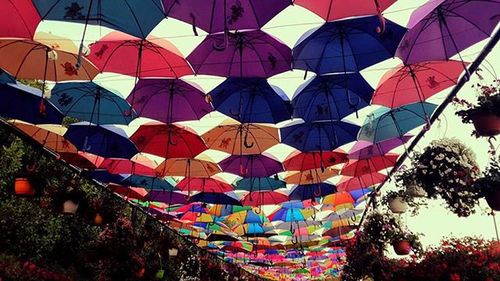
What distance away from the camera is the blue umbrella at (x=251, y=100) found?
5141 mm

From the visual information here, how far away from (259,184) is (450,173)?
4.62 m

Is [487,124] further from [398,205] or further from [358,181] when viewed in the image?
[358,181]

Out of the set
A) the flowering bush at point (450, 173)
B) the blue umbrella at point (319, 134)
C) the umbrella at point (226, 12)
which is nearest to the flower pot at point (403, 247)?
the blue umbrella at point (319, 134)

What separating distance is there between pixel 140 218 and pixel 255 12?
437 inches

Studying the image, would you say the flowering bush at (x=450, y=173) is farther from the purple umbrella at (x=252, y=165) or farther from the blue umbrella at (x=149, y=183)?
the blue umbrella at (x=149, y=183)

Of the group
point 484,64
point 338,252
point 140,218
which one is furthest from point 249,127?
point 338,252

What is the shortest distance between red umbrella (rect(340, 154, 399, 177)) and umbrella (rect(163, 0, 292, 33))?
478 centimetres

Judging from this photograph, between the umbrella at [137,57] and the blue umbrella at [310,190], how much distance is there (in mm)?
5322

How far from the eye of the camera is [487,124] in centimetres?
352

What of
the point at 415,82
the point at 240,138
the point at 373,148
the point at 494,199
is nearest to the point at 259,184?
the point at 240,138

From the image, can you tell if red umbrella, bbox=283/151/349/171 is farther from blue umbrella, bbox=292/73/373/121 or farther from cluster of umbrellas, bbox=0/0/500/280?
blue umbrella, bbox=292/73/373/121

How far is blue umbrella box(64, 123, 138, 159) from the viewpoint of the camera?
6.12m

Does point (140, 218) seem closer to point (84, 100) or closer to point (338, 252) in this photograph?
point (84, 100)

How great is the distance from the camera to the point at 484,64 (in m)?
4.04
